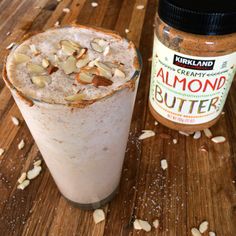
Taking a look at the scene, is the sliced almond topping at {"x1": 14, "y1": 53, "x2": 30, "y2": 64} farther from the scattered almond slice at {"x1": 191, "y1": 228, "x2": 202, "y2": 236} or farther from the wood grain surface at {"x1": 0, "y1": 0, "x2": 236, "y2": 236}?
the scattered almond slice at {"x1": 191, "y1": 228, "x2": 202, "y2": 236}

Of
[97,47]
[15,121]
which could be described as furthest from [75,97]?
[15,121]

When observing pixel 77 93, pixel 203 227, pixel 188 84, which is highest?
pixel 77 93

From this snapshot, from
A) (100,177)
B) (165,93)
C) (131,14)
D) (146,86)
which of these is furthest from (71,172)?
(131,14)

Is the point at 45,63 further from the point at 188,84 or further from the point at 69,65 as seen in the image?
the point at 188,84

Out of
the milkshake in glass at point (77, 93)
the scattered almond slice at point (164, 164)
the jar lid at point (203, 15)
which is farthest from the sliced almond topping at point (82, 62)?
the scattered almond slice at point (164, 164)

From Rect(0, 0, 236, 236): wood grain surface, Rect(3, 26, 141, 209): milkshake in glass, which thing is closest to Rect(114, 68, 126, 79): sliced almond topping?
Rect(3, 26, 141, 209): milkshake in glass
